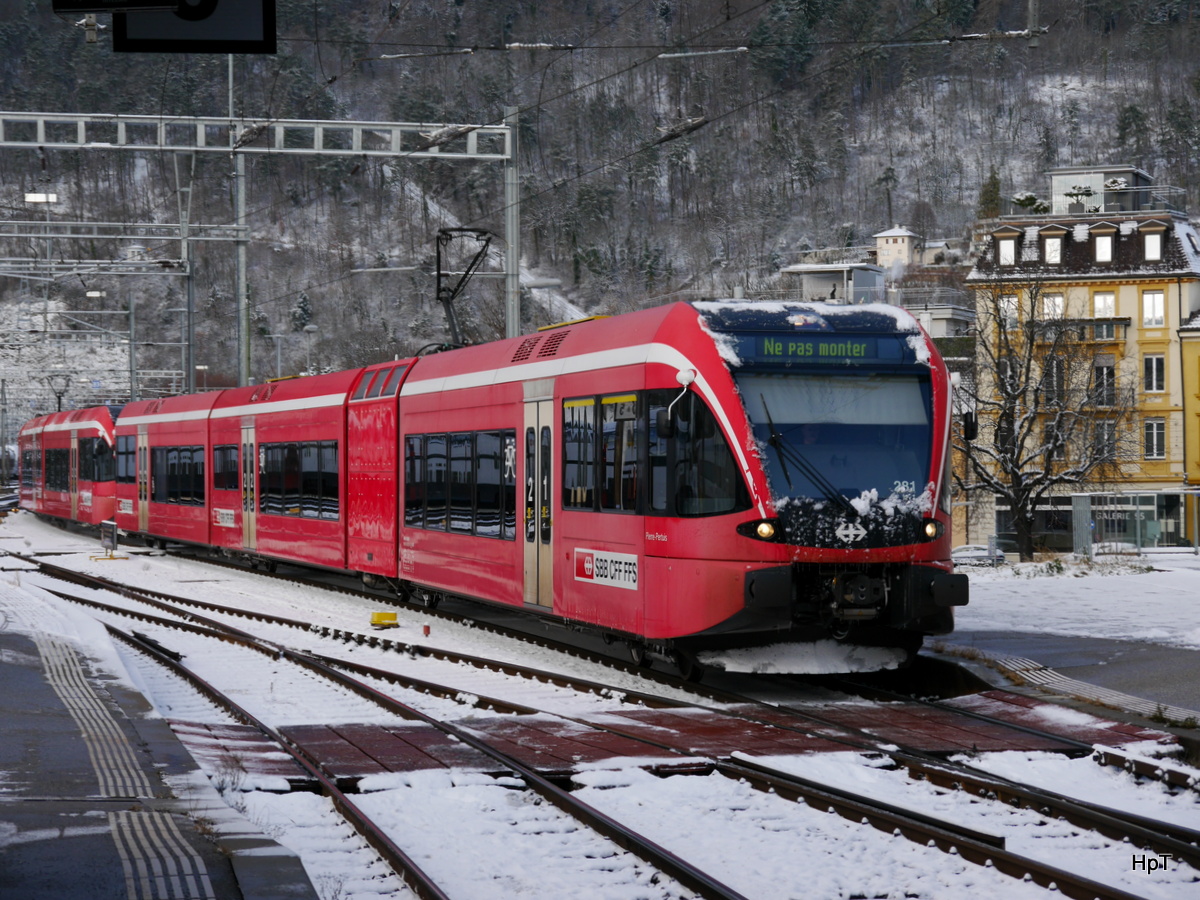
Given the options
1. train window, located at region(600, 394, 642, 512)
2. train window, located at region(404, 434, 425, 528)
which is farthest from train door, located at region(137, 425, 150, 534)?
train window, located at region(600, 394, 642, 512)

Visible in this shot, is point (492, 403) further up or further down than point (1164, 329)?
further down

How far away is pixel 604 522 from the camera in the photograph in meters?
14.5

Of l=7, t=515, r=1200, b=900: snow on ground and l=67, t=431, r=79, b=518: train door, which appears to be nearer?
l=7, t=515, r=1200, b=900: snow on ground

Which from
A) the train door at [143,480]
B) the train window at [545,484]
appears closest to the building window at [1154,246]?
the train door at [143,480]

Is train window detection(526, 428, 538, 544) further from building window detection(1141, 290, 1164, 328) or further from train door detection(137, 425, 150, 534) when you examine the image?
building window detection(1141, 290, 1164, 328)

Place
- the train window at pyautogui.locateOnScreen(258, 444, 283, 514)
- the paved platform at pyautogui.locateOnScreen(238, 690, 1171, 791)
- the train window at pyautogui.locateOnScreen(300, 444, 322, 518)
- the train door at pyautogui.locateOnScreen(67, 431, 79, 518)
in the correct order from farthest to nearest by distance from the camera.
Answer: the train door at pyautogui.locateOnScreen(67, 431, 79, 518) < the train window at pyautogui.locateOnScreen(258, 444, 283, 514) < the train window at pyautogui.locateOnScreen(300, 444, 322, 518) < the paved platform at pyautogui.locateOnScreen(238, 690, 1171, 791)

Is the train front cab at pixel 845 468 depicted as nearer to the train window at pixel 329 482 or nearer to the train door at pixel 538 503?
the train door at pixel 538 503

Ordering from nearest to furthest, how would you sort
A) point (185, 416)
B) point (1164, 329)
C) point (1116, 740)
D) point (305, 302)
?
1. point (1116, 740)
2. point (185, 416)
3. point (1164, 329)
4. point (305, 302)

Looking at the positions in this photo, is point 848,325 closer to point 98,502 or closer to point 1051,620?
point 1051,620

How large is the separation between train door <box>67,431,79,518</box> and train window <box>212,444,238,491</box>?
14584 mm

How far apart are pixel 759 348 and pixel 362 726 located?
14.5 ft

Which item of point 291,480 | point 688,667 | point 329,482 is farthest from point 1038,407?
point 688,667

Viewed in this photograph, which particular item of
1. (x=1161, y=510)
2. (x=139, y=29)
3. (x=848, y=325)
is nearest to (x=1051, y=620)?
(x=848, y=325)

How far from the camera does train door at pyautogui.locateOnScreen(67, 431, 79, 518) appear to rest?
1758 inches
